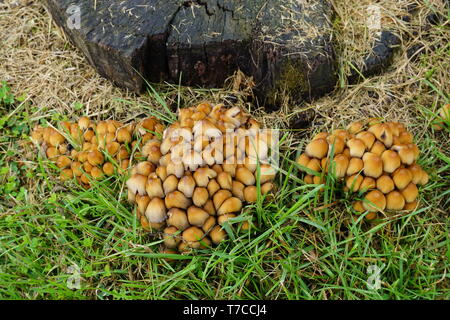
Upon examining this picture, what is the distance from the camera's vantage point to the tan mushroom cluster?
9.07 ft

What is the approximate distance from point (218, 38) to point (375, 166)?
1211mm

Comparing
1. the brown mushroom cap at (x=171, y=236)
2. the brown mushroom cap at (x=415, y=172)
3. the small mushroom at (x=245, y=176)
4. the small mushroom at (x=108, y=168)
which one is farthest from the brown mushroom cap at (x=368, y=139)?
the small mushroom at (x=108, y=168)

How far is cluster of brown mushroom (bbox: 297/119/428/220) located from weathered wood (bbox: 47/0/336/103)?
1.88 ft

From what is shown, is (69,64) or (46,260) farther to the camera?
(69,64)

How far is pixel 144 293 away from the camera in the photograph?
2406 mm

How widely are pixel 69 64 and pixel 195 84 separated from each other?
0.99m

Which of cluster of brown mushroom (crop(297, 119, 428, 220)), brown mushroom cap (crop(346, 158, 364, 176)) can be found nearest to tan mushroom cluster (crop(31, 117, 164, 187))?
cluster of brown mushroom (crop(297, 119, 428, 220))

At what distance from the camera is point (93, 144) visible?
2834mm

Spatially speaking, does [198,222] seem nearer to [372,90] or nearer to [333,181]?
[333,181]

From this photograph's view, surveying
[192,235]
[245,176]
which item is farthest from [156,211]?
[245,176]

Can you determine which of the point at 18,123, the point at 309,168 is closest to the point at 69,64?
the point at 18,123

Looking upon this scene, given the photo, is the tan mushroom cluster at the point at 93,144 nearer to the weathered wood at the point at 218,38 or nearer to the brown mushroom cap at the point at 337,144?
the weathered wood at the point at 218,38

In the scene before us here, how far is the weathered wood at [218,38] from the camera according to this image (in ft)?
9.33
